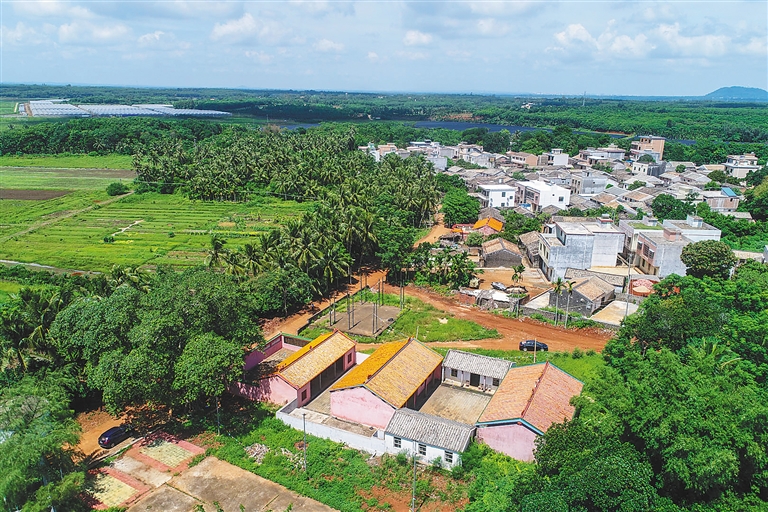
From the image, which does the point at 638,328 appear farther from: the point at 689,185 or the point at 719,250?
the point at 689,185

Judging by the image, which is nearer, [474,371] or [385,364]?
[385,364]

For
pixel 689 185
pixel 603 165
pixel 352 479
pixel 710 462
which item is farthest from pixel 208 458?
pixel 603 165

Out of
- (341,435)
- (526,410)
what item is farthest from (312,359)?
(526,410)

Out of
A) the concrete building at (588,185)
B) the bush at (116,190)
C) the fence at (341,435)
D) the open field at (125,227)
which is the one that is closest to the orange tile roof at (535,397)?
the fence at (341,435)

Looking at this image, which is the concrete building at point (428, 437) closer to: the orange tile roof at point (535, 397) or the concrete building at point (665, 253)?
the orange tile roof at point (535, 397)

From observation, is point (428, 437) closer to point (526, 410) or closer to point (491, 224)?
point (526, 410)
